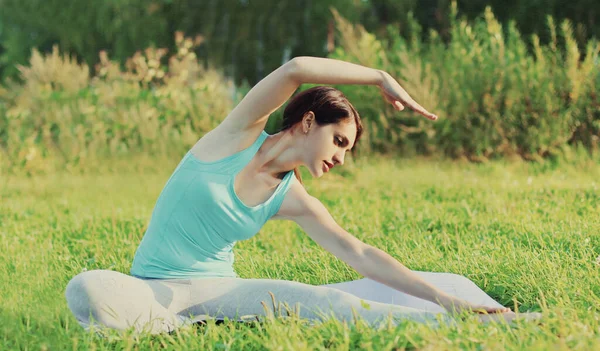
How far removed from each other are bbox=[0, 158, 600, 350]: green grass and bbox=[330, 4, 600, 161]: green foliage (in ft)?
1.73

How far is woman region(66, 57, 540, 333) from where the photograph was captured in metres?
2.92

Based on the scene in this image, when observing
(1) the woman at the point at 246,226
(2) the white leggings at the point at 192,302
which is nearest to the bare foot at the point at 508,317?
(1) the woman at the point at 246,226

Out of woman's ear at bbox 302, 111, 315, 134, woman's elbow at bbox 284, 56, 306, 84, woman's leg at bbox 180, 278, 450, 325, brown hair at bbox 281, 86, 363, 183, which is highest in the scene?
woman's elbow at bbox 284, 56, 306, 84

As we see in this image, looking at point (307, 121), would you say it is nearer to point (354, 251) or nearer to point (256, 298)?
point (354, 251)

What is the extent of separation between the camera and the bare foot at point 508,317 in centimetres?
281

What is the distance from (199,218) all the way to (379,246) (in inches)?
72.0

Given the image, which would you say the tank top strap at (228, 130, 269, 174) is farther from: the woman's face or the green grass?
the green grass

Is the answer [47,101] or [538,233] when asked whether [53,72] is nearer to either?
[47,101]

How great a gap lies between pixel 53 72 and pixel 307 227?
8633mm

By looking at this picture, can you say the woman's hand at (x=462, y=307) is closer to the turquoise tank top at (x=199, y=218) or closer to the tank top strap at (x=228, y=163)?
the turquoise tank top at (x=199, y=218)

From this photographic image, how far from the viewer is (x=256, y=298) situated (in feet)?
10.2

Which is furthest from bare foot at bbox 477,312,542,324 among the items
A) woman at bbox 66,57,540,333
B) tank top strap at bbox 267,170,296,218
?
tank top strap at bbox 267,170,296,218

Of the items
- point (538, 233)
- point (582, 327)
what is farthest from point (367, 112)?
point (582, 327)

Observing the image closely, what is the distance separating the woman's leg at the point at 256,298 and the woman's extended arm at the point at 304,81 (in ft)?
2.30
